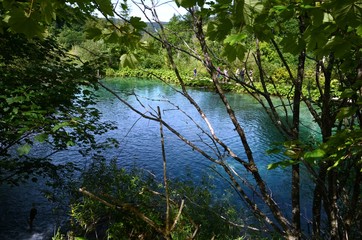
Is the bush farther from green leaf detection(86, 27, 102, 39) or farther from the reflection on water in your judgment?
green leaf detection(86, 27, 102, 39)

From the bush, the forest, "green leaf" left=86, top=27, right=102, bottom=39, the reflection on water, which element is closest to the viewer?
the forest

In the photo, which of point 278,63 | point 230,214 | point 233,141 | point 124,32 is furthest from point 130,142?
point 278,63

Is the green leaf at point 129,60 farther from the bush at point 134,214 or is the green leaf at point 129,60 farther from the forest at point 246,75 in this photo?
the bush at point 134,214

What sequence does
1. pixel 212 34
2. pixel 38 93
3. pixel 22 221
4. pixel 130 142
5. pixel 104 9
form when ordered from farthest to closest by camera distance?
pixel 130 142 < pixel 22 221 < pixel 38 93 < pixel 212 34 < pixel 104 9

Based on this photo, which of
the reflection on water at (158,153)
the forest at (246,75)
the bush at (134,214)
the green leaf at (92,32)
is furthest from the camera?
the reflection on water at (158,153)

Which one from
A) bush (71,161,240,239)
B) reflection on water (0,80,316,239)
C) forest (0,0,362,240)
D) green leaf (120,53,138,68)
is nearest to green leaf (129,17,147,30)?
forest (0,0,362,240)

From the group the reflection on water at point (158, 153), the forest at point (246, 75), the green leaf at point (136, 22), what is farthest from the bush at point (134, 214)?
the green leaf at point (136, 22)

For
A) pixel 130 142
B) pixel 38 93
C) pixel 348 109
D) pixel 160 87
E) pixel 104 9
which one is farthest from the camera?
pixel 160 87

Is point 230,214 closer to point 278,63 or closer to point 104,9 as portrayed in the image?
point 104,9

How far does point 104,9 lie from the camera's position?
1.14 metres

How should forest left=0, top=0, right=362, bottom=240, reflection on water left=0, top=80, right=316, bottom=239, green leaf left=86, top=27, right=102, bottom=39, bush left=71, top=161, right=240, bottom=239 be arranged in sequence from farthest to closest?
1. reflection on water left=0, top=80, right=316, bottom=239
2. bush left=71, top=161, right=240, bottom=239
3. green leaf left=86, top=27, right=102, bottom=39
4. forest left=0, top=0, right=362, bottom=240

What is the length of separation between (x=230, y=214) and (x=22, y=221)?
4865mm

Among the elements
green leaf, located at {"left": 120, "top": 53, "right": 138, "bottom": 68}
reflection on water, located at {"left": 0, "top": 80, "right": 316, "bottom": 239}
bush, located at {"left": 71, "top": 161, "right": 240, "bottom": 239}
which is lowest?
reflection on water, located at {"left": 0, "top": 80, "right": 316, "bottom": 239}

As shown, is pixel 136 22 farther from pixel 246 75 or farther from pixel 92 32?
pixel 246 75
